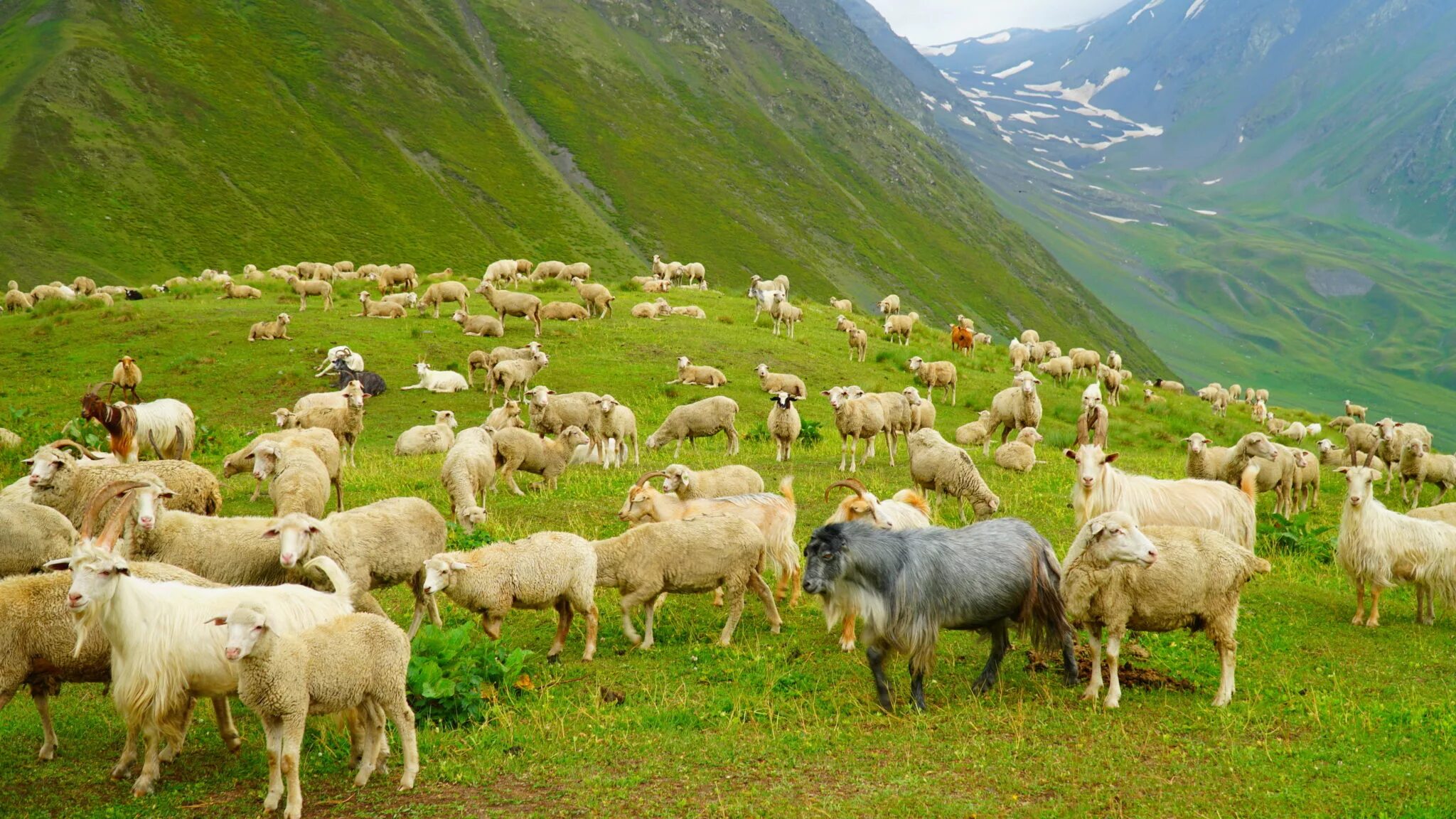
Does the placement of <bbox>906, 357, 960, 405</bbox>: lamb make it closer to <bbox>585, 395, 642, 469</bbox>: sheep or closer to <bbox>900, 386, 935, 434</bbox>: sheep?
<bbox>900, 386, 935, 434</bbox>: sheep

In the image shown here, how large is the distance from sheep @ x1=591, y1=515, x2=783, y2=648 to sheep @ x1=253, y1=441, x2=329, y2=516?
4824 millimetres

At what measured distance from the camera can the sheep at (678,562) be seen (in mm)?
11391

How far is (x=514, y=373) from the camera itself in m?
27.6

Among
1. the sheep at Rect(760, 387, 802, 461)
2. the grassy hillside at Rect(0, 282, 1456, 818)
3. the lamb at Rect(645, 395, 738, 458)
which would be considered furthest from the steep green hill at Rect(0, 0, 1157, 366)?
the grassy hillside at Rect(0, 282, 1456, 818)

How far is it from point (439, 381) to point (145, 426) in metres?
9.98

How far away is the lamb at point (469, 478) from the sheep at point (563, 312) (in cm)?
1950

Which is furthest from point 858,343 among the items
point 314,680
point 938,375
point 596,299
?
point 314,680

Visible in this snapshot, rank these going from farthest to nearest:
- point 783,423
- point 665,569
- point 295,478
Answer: point 783,423 < point 295,478 < point 665,569

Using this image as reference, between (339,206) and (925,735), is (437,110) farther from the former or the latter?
(925,735)

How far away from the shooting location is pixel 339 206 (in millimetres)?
82688

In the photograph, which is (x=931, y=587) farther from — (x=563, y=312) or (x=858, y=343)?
(x=563, y=312)

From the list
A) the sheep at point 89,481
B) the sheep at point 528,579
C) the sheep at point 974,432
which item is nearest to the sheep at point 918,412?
the sheep at point 974,432

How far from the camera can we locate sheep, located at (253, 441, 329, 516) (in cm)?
1345

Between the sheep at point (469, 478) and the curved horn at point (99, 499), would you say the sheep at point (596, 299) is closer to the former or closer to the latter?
the sheep at point (469, 478)
